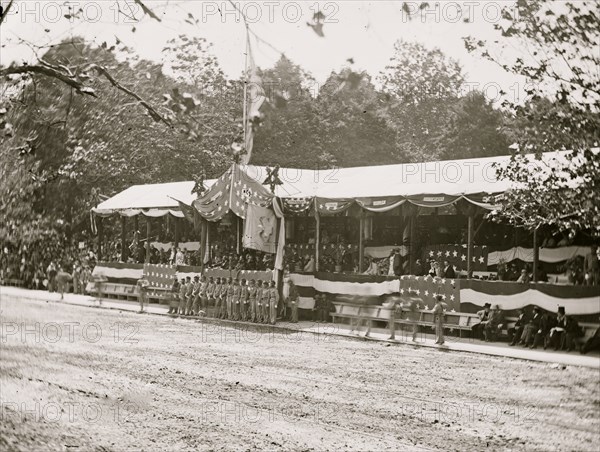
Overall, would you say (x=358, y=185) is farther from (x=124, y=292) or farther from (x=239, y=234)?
(x=124, y=292)

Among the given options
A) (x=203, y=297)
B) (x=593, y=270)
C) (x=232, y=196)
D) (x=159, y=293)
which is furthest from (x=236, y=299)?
(x=593, y=270)

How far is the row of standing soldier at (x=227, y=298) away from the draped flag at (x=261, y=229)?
1.11 m

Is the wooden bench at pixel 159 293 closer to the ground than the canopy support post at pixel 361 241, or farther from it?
closer to the ground

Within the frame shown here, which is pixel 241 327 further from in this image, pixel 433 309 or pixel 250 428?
pixel 250 428

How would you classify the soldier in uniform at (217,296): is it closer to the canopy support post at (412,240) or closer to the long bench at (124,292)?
the long bench at (124,292)

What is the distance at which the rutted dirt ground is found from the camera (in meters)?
8.10

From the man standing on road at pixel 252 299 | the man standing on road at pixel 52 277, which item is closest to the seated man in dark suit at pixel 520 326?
the man standing on road at pixel 252 299

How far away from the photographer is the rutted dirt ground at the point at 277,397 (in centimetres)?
810

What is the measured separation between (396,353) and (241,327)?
6175mm

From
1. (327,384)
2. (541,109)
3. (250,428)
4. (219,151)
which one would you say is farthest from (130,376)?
(219,151)

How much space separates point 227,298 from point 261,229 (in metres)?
2.46

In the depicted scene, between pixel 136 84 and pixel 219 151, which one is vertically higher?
pixel 219 151

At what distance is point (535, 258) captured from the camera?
1800 cm

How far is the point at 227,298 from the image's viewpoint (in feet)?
73.3
